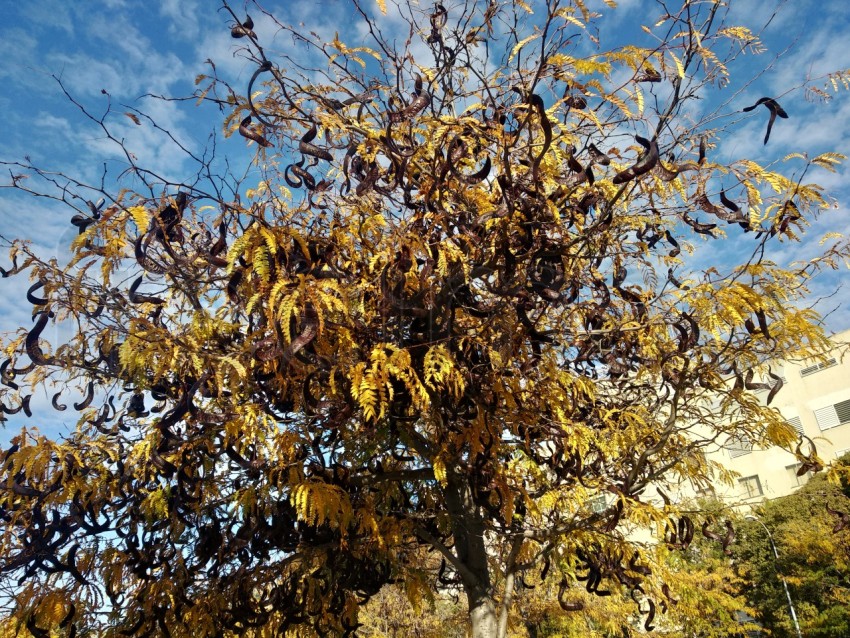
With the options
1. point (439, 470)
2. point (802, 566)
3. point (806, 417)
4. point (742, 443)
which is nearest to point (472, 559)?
point (439, 470)

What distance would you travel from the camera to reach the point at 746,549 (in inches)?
887

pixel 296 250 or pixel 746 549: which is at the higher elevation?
pixel 296 250

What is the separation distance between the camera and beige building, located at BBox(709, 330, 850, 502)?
2758cm

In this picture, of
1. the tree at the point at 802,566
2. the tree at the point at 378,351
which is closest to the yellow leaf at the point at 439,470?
the tree at the point at 378,351

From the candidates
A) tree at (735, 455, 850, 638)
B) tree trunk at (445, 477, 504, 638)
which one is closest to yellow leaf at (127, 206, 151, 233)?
tree trunk at (445, 477, 504, 638)

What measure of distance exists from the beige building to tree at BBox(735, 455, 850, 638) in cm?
477

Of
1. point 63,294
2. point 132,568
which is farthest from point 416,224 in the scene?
point 132,568

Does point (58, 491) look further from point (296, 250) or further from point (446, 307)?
point (446, 307)

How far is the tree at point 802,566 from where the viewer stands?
17.5 metres

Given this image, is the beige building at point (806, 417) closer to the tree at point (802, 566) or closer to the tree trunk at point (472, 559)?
the tree at point (802, 566)

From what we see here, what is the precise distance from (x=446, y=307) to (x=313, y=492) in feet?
4.65

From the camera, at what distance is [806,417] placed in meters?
28.6

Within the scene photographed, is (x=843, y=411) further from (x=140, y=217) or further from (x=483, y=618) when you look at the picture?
(x=140, y=217)

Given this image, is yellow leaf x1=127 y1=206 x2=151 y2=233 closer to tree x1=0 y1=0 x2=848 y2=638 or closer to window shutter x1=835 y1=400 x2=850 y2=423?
tree x1=0 y1=0 x2=848 y2=638
